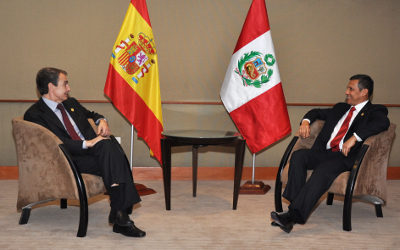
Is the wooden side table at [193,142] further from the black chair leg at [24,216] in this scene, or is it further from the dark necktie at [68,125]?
the black chair leg at [24,216]

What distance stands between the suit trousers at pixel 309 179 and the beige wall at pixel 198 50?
1.58 m

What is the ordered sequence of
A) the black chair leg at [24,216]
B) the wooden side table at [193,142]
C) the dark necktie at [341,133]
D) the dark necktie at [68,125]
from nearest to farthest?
the black chair leg at [24,216], the dark necktie at [68,125], the wooden side table at [193,142], the dark necktie at [341,133]

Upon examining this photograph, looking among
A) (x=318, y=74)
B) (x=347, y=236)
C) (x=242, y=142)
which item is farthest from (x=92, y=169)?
(x=318, y=74)

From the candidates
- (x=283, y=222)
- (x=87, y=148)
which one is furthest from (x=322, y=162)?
(x=87, y=148)

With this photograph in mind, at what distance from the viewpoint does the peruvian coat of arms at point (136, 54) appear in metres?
3.59

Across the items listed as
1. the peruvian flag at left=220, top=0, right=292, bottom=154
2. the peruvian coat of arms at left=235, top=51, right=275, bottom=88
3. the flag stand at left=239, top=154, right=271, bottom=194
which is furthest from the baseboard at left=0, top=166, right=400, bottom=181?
the peruvian coat of arms at left=235, top=51, right=275, bottom=88

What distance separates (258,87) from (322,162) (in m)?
1.16

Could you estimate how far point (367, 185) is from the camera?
2.79 metres

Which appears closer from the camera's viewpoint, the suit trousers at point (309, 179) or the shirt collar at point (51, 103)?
the suit trousers at point (309, 179)

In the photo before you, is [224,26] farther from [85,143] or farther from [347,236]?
[347,236]

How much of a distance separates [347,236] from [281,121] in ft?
4.68

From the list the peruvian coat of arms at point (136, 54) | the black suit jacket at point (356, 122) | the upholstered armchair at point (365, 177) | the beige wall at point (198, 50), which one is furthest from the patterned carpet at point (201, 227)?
the peruvian coat of arms at point (136, 54)

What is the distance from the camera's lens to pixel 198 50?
172 inches

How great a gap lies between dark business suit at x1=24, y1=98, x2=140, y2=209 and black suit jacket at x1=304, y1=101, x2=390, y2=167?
5.35ft
